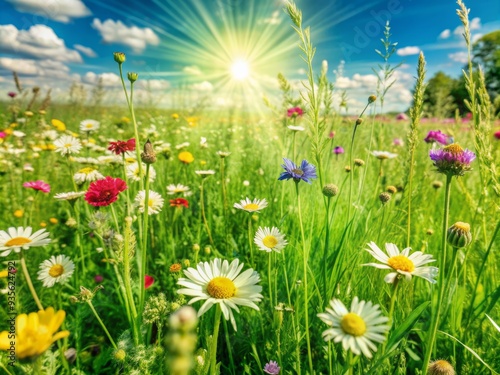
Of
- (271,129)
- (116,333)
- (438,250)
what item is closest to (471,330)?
(438,250)

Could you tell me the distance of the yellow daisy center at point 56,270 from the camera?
3.51ft

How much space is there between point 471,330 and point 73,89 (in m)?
5.75

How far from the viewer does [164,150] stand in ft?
7.07

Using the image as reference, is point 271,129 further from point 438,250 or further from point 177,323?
point 177,323

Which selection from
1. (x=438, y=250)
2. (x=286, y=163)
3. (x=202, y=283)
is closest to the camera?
(x=202, y=283)

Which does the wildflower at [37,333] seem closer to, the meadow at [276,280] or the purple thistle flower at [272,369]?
the meadow at [276,280]

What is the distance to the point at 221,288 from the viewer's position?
0.72 meters

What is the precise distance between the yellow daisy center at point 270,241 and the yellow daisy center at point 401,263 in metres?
0.37

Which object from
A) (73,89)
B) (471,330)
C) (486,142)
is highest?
(73,89)

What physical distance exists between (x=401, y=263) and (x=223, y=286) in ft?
1.40

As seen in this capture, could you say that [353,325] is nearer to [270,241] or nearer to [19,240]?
[270,241]

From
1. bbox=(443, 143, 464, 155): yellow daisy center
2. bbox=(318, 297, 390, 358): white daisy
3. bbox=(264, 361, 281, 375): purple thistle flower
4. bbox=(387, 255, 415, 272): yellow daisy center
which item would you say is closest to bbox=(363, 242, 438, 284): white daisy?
bbox=(387, 255, 415, 272): yellow daisy center

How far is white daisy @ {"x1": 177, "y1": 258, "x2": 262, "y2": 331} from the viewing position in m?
0.68

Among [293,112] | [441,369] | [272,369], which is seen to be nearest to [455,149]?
[441,369]
